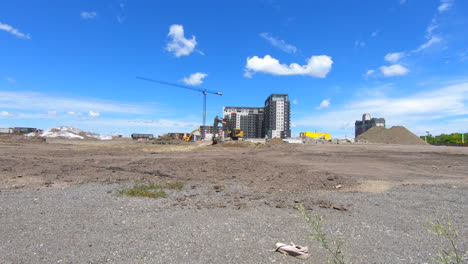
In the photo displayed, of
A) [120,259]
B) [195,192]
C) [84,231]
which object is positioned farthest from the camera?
[195,192]

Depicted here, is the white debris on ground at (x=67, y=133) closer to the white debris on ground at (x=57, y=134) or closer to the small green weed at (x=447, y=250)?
the white debris on ground at (x=57, y=134)

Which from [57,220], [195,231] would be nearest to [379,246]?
[195,231]

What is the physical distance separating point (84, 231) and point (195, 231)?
211cm

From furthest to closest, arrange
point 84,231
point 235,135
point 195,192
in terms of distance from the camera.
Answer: point 235,135 → point 195,192 → point 84,231

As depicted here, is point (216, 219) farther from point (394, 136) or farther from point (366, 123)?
point (366, 123)

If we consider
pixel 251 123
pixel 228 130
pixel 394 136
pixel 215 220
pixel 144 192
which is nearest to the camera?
pixel 215 220

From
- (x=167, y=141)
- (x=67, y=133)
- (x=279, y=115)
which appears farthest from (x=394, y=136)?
(x=67, y=133)

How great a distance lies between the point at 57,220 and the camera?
19.2 ft

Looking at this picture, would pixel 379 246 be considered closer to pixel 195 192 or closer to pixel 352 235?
pixel 352 235

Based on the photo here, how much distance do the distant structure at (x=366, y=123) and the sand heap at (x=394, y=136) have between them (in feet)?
94.5

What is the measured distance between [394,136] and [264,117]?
2581 inches

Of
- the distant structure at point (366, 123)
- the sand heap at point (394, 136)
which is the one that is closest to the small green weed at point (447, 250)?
the sand heap at point (394, 136)

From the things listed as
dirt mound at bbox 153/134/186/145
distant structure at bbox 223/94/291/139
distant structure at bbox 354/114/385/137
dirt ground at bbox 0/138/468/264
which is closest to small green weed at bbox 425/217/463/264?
dirt ground at bbox 0/138/468/264

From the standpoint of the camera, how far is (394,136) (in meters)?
69.9
